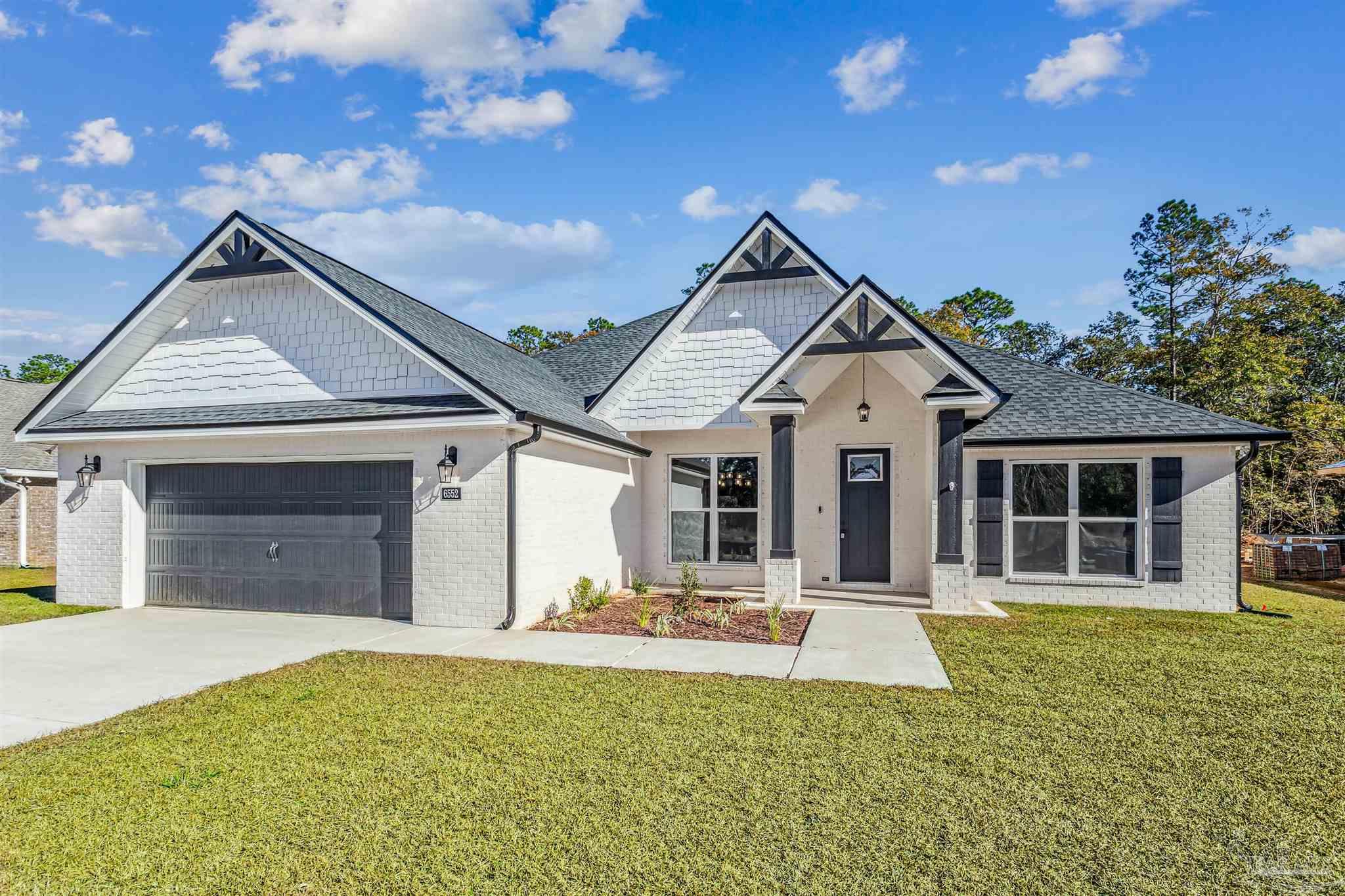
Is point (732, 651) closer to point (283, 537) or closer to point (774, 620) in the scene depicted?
point (774, 620)

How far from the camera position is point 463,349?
11.0 metres

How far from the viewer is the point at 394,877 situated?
127 inches

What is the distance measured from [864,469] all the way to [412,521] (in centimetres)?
777

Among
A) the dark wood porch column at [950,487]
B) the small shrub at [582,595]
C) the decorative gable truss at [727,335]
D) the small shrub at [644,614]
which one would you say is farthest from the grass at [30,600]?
the dark wood porch column at [950,487]

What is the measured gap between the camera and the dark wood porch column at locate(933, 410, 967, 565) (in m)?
10.1

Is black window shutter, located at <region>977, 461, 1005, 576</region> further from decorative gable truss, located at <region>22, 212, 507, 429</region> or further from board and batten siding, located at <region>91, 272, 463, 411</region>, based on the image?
board and batten siding, located at <region>91, 272, 463, 411</region>

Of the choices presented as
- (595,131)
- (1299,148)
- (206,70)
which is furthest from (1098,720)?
(1299,148)

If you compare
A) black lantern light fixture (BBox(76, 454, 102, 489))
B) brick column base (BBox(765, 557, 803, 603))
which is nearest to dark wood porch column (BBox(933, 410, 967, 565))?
brick column base (BBox(765, 557, 803, 603))

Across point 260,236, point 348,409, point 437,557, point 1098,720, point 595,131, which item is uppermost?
point 595,131

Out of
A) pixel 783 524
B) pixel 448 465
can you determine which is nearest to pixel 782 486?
pixel 783 524

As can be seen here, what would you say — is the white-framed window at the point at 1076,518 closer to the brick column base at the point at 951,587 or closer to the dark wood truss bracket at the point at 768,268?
the brick column base at the point at 951,587

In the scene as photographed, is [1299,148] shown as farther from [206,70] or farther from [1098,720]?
[206,70]

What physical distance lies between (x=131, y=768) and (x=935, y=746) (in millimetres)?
5490

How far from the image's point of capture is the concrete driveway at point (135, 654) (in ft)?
A: 19.1
